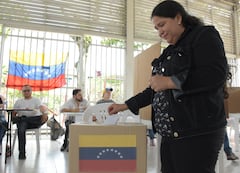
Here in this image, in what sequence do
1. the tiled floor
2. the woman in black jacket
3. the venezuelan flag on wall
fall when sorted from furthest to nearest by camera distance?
the venezuelan flag on wall, the tiled floor, the woman in black jacket

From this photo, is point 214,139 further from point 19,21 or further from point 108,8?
point 108,8

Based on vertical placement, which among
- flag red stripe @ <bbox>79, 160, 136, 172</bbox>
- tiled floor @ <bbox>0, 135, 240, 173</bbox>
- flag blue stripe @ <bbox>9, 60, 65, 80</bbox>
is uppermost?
flag blue stripe @ <bbox>9, 60, 65, 80</bbox>

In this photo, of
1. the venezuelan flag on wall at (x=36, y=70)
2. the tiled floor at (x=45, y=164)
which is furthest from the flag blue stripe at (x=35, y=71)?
the tiled floor at (x=45, y=164)

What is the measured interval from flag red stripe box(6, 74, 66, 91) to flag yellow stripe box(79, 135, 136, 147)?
3.54 meters

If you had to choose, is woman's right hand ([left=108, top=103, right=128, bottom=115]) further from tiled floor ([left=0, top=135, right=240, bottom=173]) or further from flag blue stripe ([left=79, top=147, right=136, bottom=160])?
tiled floor ([left=0, top=135, right=240, bottom=173])

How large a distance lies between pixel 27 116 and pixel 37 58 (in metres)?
1.54

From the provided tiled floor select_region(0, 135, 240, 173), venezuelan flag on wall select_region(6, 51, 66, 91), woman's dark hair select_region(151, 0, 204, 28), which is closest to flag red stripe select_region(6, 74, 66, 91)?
venezuelan flag on wall select_region(6, 51, 66, 91)

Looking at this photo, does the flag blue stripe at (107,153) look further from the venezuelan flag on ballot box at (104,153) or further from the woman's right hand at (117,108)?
the woman's right hand at (117,108)

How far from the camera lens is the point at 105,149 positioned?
110 cm

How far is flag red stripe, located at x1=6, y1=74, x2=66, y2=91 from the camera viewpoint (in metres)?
4.19

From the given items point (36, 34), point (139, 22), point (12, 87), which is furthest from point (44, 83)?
point (139, 22)

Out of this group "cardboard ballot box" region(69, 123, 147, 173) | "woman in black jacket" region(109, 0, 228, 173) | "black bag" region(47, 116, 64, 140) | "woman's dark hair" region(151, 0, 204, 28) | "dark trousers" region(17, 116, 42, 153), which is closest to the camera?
"woman in black jacket" region(109, 0, 228, 173)

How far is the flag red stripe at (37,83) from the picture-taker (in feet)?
13.8

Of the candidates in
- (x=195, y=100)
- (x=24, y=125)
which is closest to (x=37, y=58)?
(x=24, y=125)
